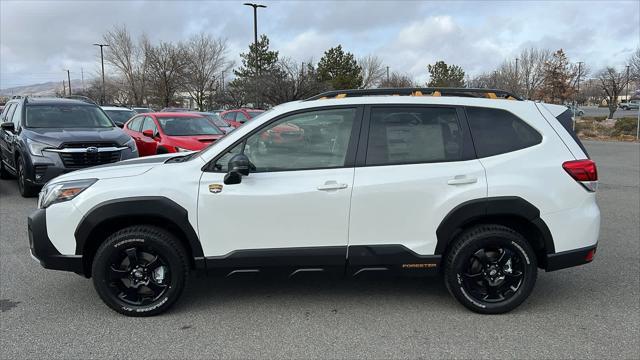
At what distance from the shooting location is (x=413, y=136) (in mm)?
3836

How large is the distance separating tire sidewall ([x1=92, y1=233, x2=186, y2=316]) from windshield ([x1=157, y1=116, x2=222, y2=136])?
7.14 metres

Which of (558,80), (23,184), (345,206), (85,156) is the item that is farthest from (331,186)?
(558,80)

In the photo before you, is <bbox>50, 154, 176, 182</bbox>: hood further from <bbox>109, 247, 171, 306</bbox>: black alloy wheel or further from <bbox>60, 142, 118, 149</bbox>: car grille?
<bbox>60, 142, 118, 149</bbox>: car grille

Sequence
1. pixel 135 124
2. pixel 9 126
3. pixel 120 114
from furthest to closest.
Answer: pixel 120 114
pixel 135 124
pixel 9 126

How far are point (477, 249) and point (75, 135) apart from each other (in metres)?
7.29

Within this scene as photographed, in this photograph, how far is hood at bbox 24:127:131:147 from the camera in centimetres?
822

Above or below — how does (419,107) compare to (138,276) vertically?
above

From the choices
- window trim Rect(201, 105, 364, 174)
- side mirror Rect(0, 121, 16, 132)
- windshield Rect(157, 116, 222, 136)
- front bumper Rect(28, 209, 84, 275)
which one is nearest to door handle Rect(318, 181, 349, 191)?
window trim Rect(201, 105, 364, 174)

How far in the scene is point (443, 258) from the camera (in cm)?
388

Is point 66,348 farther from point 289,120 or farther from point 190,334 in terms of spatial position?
point 289,120

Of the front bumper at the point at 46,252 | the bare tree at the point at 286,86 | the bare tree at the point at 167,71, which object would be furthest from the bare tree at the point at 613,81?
the front bumper at the point at 46,252

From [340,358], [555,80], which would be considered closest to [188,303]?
[340,358]

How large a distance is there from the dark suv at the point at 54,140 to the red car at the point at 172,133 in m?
1.05

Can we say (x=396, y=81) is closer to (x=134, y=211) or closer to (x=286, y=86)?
(x=286, y=86)
